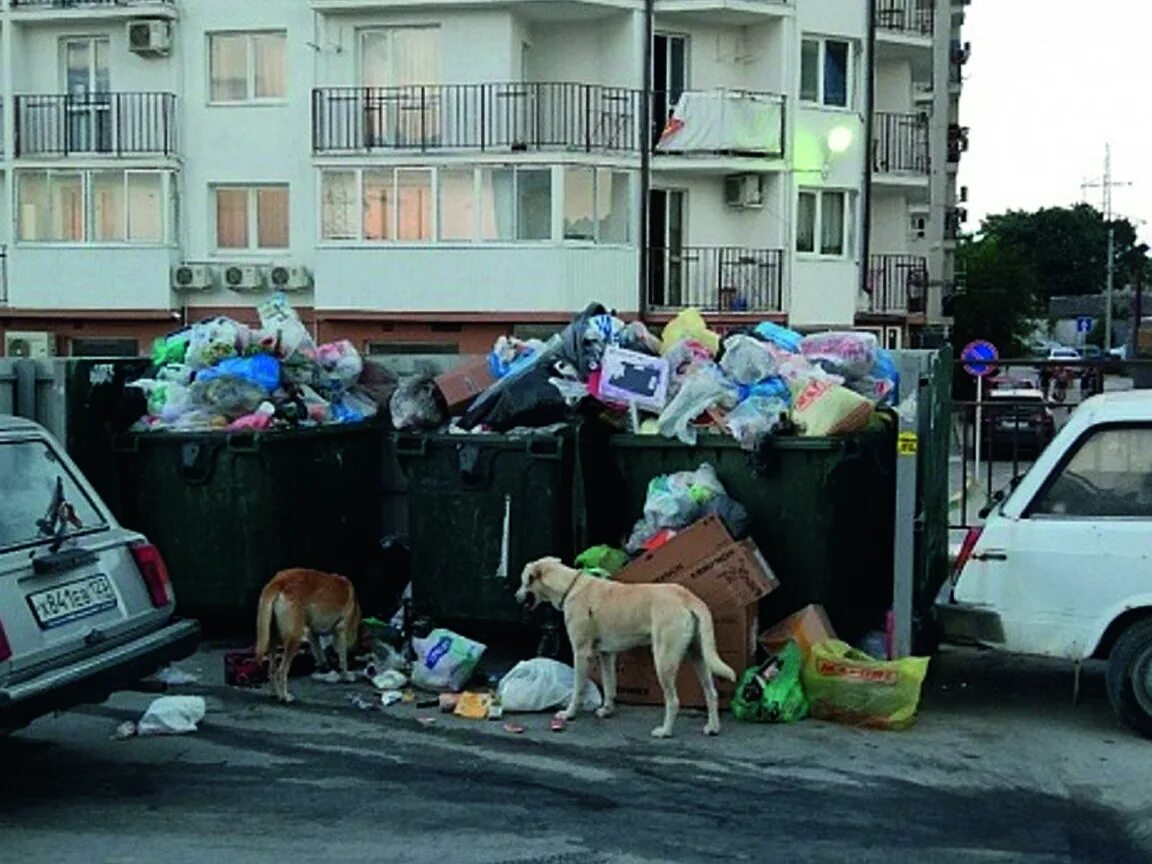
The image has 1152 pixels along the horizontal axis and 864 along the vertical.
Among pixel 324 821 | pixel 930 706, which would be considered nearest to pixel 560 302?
pixel 930 706

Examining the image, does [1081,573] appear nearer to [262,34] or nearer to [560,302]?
[560,302]

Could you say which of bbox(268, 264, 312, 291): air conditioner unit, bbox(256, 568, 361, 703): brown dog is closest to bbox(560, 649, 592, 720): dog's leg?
bbox(256, 568, 361, 703): brown dog

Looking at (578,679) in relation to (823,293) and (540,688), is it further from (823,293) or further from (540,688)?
(823,293)

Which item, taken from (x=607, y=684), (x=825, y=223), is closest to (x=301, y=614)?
(x=607, y=684)

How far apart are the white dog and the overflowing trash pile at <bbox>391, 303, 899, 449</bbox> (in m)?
1.30

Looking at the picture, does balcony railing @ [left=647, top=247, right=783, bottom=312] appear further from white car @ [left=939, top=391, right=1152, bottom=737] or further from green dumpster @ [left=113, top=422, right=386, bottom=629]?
white car @ [left=939, top=391, right=1152, bottom=737]

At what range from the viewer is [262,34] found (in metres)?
28.5

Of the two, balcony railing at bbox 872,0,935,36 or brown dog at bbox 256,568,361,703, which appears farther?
balcony railing at bbox 872,0,935,36

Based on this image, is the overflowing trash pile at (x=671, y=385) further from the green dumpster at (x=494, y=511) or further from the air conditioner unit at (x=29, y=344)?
the air conditioner unit at (x=29, y=344)

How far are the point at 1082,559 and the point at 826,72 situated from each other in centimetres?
2394

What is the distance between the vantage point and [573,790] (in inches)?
252

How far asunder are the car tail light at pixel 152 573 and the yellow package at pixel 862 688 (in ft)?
10.6

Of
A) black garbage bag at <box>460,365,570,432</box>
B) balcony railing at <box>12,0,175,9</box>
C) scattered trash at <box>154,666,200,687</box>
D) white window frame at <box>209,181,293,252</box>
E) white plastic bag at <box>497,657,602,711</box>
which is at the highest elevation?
balcony railing at <box>12,0,175,9</box>

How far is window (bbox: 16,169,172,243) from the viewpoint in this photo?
28656 mm
